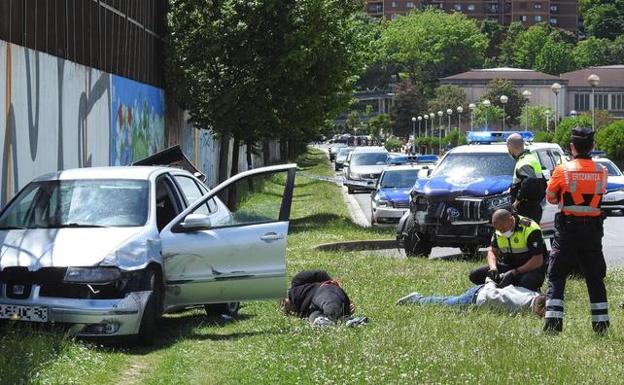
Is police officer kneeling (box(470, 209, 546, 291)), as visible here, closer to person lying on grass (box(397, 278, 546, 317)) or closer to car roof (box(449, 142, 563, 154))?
person lying on grass (box(397, 278, 546, 317))

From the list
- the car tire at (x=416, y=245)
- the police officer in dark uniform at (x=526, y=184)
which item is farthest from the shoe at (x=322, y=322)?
the car tire at (x=416, y=245)

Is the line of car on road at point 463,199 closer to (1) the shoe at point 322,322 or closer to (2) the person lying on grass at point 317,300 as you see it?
(2) the person lying on grass at point 317,300

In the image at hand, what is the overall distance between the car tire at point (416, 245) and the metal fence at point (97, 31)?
631 centimetres

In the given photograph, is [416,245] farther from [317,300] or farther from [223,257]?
[223,257]

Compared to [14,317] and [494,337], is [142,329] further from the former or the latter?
[494,337]

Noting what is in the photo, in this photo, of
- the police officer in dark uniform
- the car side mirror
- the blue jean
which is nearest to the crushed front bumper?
the car side mirror

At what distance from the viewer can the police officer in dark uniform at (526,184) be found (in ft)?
45.3

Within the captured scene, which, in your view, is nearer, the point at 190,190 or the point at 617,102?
the point at 190,190

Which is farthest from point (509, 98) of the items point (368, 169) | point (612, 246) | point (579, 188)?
point (579, 188)

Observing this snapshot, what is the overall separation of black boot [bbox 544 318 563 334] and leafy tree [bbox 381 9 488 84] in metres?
170

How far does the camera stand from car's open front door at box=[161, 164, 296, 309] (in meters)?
10.4

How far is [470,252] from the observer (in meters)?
18.8

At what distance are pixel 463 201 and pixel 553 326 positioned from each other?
24.5 feet

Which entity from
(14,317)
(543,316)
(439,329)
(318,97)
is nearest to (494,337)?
(439,329)
